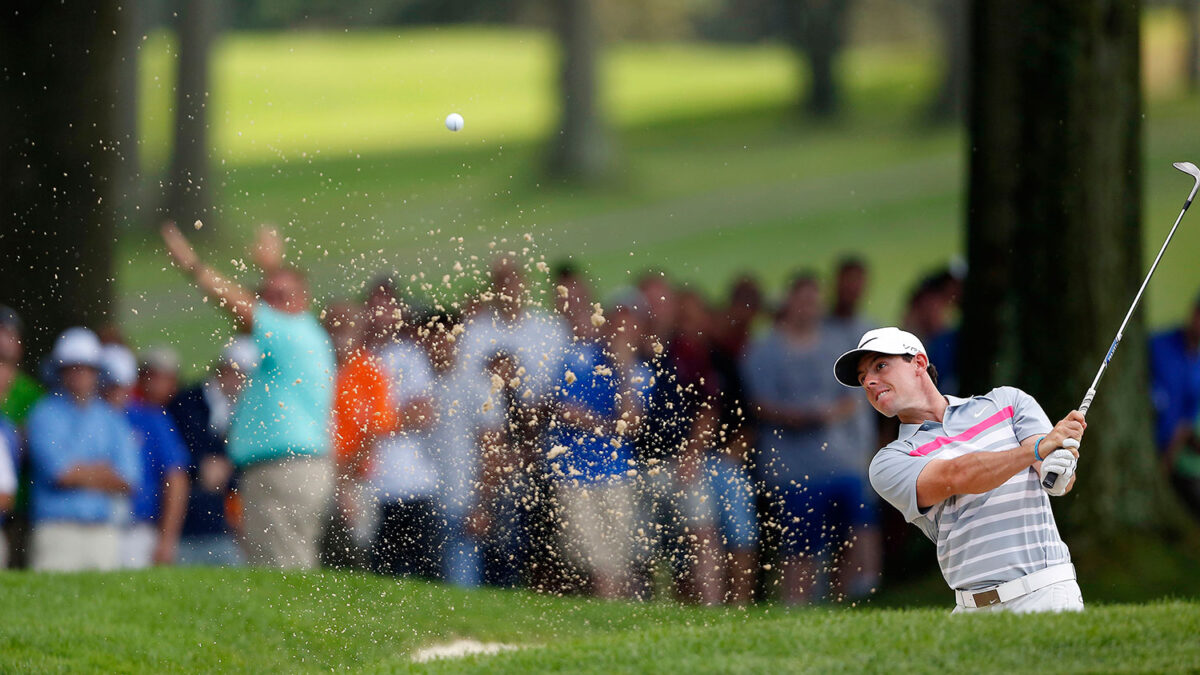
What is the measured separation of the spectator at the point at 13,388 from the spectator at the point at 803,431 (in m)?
4.59

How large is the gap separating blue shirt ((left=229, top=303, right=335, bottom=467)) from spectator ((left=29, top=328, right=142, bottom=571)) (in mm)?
1724

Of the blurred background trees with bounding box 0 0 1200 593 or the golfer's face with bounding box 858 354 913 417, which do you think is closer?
the golfer's face with bounding box 858 354 913 417

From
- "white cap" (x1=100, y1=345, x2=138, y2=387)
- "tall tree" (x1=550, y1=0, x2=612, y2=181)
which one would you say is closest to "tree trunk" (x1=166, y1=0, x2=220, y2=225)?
"tall tree" (x1=550, y1=0, x2=612, y2=181)

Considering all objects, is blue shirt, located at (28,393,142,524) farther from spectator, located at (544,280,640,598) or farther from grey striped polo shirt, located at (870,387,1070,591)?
grey striped polo shirt, located at (870,387,1070,591)

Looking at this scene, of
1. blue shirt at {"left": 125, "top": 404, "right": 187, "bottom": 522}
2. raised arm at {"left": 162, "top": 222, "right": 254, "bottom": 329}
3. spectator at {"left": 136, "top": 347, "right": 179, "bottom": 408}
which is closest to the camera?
raised arm at {"left": 162, "top": 222, "right": 254, "bottom": 329}

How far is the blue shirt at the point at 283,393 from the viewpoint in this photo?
28.1ft

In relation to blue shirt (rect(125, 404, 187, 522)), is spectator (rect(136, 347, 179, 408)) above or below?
above

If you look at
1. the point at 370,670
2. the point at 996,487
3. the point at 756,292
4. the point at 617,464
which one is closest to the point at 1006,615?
the point at 996,487

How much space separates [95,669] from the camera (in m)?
7.59

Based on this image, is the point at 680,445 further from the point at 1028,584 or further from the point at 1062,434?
the point at 1062,434

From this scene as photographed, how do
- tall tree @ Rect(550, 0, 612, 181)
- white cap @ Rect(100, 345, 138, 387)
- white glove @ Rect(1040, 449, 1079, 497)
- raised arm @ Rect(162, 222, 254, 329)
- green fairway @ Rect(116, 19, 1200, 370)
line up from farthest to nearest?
tall tree @ Rect(550, 0, 612, 181) < green fairway @ Rect(116, 19, 1200, 370) < white cap @ Rect(100, 345, 138, 387) < raised arm @ Rect(162, 222, 254, 329) < white glove @ Rect(1040, 449, 1079, 497)

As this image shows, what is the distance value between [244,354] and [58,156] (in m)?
4.08

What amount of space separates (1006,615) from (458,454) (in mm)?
4556

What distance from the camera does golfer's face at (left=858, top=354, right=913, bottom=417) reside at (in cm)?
562
